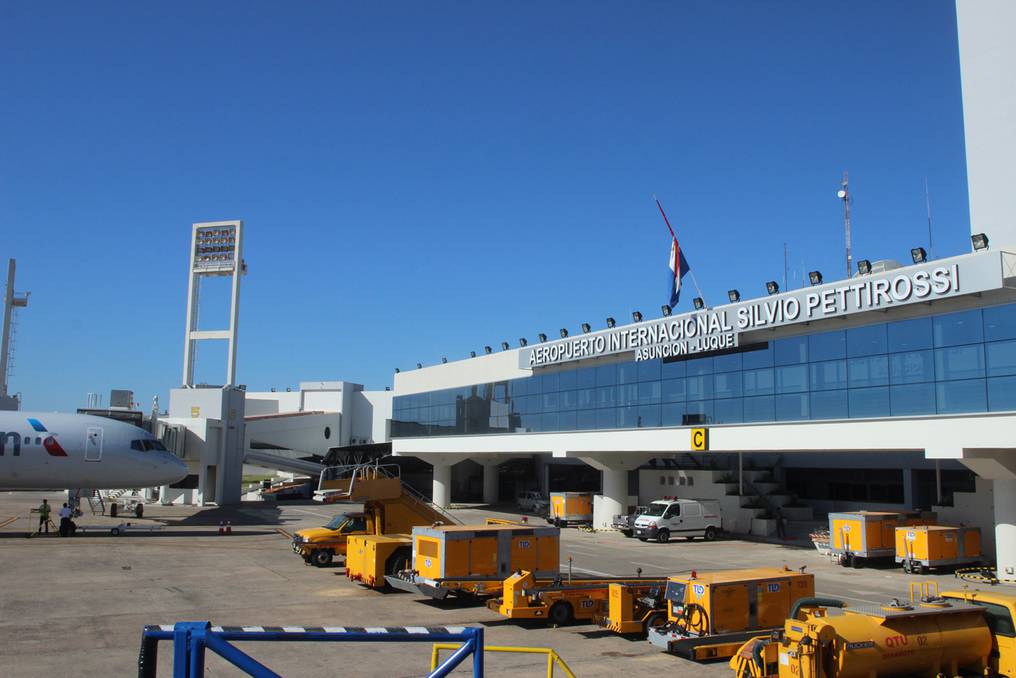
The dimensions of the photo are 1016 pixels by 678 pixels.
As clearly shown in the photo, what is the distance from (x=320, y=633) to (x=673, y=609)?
12477 mm

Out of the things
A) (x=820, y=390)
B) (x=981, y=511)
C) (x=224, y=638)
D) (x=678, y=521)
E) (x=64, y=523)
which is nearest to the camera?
(x=224, y=638)

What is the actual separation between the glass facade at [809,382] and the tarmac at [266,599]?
5.88 m

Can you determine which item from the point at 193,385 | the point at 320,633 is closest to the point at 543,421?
the point at 193,385

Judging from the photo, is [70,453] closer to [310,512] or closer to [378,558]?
[310,512]

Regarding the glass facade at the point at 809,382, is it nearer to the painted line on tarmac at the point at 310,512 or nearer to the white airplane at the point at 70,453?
the painted line on tarmac at the point at 310,512

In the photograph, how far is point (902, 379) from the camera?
28.9m

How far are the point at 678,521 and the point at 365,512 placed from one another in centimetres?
1713

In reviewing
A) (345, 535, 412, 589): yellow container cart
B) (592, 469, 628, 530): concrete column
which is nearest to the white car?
(592, 469, 628, 530): concrete column

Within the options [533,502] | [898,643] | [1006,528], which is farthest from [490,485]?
[898,643]

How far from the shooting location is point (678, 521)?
39406 mm

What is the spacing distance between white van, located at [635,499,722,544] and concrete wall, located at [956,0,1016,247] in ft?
58.4

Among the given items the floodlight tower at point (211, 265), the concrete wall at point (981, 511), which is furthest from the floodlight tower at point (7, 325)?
the concrete wall at point (981, 511)

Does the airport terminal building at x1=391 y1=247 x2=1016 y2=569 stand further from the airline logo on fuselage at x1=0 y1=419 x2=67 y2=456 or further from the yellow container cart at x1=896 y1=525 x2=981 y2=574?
the airline logo on fuselage at x1=0 y1=419 x2=67 y2=456

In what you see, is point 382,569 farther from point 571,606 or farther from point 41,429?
point 41,429
